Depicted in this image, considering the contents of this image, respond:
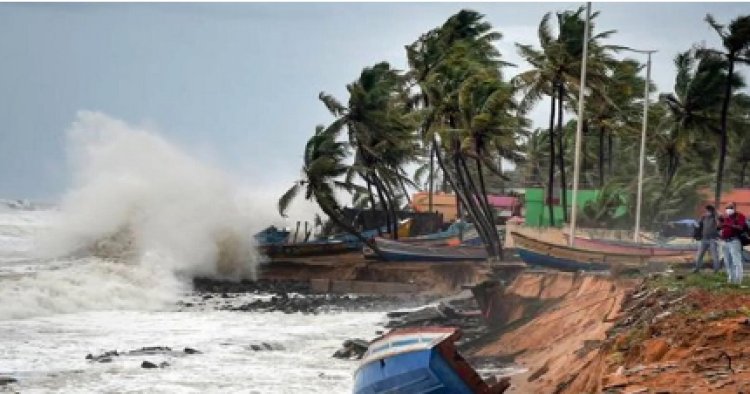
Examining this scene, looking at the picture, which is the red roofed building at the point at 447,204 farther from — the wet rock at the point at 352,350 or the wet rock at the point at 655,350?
the wet rock at the point at 655,350

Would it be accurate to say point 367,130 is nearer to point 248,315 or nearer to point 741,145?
point 248,315

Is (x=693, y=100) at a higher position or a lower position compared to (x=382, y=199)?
higher

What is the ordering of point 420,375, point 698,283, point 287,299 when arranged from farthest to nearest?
point 287,299
point 698,283
point 420,375

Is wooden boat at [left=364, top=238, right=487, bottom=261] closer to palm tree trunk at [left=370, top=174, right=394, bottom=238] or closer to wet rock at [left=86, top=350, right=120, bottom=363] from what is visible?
palm tree trunk at [left=370, top=174, right=394, bottom=238]

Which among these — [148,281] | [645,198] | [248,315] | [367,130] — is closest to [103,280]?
[148,281]

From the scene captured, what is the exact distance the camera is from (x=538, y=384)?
14.6 metres

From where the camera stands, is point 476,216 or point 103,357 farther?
point 476,216

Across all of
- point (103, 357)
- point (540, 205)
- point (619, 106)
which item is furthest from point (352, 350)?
point (619, 106)

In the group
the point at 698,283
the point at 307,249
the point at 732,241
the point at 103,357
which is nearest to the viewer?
the point at 732,241

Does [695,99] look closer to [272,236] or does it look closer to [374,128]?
[374,128]

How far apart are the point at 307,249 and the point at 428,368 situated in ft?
105

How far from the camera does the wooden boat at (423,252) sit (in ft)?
126

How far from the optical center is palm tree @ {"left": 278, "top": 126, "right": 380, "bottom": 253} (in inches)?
1598

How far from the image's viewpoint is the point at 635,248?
3064 centimetres
